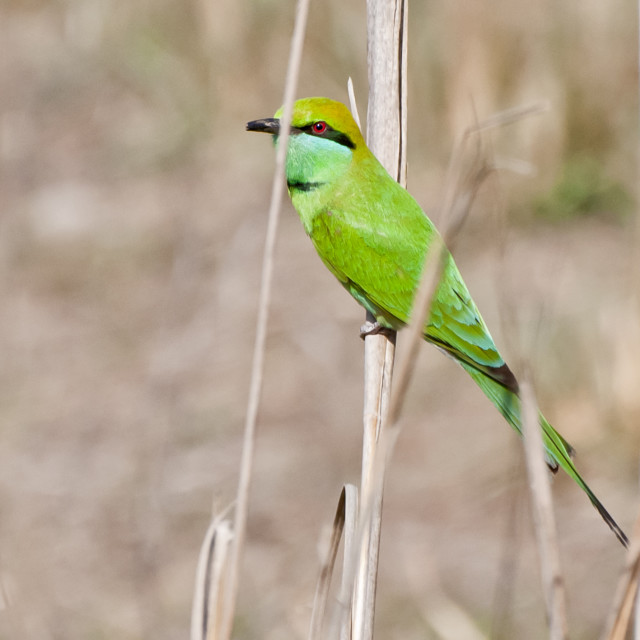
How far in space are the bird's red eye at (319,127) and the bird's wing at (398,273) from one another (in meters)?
0.21

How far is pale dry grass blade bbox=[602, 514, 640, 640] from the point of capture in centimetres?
116

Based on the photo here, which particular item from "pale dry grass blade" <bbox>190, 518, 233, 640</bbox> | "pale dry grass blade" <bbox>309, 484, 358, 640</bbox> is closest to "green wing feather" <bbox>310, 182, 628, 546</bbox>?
"pale dry grass blade" <bbox>309, 484, 358, 640</bbox>

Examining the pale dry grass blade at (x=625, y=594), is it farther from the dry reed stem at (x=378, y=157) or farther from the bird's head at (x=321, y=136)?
the bird's head at (x=321, y=136)

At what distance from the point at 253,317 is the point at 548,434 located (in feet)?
9.67

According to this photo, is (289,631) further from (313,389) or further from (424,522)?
(313,389)

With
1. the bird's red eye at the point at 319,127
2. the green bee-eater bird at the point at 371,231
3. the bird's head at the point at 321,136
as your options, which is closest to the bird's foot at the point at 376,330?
the green bee-eater bird at the point at 371,231

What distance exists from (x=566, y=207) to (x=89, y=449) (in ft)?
8.63

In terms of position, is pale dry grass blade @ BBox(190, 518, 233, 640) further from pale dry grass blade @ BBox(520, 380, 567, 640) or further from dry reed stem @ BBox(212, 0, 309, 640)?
pale dry grass blade @ BBox(520, 380, 567, 640)

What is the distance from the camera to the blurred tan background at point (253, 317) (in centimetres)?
337

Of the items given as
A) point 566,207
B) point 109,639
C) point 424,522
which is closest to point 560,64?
point 566,207

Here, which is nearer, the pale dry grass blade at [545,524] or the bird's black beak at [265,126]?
the pale dry grass blade at [545,524]

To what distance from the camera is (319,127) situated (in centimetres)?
241

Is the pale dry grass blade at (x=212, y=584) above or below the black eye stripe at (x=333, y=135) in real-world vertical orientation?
below

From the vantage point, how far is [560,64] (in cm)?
468
